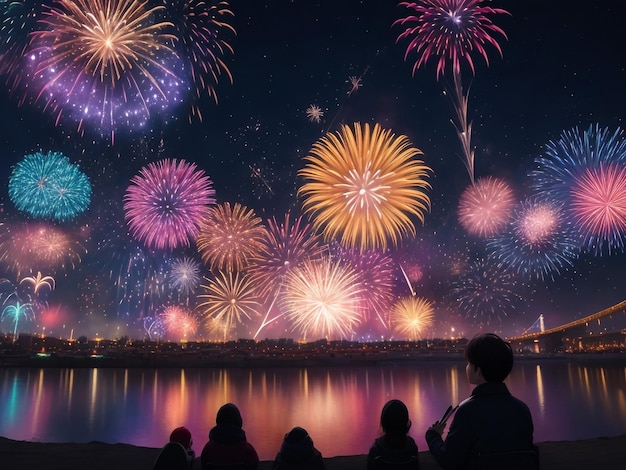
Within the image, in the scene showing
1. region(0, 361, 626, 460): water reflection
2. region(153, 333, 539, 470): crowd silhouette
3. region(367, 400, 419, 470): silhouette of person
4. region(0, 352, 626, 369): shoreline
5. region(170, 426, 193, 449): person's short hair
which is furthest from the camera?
region(0, 352, 626, 369): shoreline

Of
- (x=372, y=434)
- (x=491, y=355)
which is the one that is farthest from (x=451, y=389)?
(x=491, y=355)

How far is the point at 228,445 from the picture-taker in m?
6.22

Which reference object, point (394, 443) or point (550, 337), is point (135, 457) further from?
point (550, 337)

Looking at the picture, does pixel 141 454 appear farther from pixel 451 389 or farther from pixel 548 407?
pixel 451 389

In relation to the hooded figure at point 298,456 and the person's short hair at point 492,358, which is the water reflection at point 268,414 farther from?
the person's short hair at point 492,358

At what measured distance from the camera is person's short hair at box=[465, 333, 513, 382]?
3699 millimetres

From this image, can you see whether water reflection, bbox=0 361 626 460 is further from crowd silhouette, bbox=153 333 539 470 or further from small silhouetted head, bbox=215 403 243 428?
crowd silhouette, bbox=153 333 539 470

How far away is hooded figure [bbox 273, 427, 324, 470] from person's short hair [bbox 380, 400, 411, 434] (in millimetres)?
1439

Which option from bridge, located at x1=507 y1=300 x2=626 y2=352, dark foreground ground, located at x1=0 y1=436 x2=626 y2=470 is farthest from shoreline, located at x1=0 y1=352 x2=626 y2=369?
dark foreground ground, located at x1=0 y1=436 x2=626 y2=470

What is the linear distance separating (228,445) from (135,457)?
6.85 metres

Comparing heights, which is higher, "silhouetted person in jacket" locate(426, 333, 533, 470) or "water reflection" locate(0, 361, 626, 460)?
"silhouetted person in jacket" locate(426, 333, 533, 470)

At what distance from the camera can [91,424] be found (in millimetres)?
33875

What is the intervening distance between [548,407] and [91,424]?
38394 mm

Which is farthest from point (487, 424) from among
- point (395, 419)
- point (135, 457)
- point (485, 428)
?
point (135, 457)
